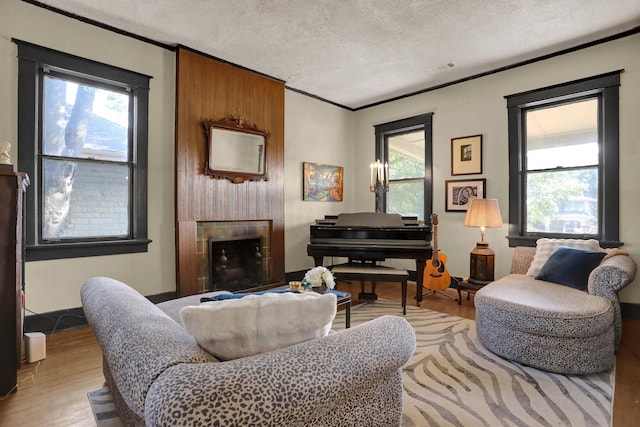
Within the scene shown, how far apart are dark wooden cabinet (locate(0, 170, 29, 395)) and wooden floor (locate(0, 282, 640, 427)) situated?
171mm

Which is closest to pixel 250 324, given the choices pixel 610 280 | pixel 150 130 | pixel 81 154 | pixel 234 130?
pixel 610 280

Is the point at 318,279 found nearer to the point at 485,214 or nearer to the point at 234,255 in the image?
the point at 234,255

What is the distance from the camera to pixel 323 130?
522 centimetres

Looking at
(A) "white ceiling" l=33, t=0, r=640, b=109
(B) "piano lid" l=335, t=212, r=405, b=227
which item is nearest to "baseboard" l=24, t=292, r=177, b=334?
(A) "white ceiling" l=33, t=0, r=640, b=109

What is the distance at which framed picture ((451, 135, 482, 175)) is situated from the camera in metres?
4.25

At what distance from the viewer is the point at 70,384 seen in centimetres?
208

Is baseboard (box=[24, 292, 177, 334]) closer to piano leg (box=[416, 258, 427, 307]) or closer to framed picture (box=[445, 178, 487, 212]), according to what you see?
piano leg (box=[416, 258, 427, 307])

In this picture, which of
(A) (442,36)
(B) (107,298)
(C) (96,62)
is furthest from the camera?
(A) (442,36)

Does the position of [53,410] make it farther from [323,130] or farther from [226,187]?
[323,130]

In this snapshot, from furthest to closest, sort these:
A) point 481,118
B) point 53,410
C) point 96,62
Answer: point 481,118 → point 96,62 → point 53,410

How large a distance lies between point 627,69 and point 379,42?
2.43 metres

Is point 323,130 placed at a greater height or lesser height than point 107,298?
greater

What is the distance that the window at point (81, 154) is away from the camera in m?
2.77

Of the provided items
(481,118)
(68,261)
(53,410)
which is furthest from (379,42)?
(53,410)
